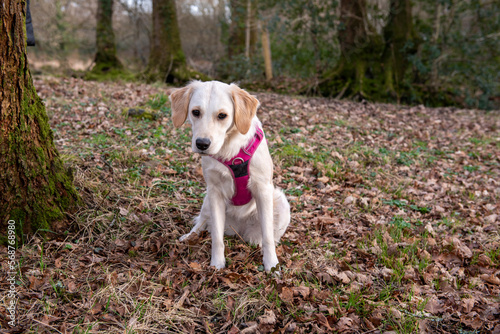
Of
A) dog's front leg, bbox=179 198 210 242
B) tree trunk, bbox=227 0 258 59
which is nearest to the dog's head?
dog's front leg, bbox=179 198 210 242

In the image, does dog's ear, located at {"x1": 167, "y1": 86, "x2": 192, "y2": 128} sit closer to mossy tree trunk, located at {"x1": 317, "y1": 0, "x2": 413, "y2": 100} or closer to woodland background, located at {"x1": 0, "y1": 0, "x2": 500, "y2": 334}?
woodland background, located at {"x1": 0, "y1": 0, "x2": 500, "y2": 334}

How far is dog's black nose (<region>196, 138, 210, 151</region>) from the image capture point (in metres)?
2.73

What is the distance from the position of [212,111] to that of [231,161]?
0.50 meters

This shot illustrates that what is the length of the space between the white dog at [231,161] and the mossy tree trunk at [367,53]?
840 centimetres

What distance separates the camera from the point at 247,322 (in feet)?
8.53

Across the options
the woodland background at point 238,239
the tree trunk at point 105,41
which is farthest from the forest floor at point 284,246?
the tree trunk at point 105,41

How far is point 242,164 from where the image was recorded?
3.14 meters

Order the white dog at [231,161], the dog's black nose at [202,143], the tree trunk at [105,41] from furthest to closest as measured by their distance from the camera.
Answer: the tree trunk at [105,41], the white dog at [231,161], the dog's black nose at [202,143]

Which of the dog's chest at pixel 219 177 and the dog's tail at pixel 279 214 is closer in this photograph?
the dog's chest at pixel 219 177

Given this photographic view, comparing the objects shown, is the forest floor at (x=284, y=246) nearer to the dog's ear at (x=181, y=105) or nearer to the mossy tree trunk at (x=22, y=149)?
the mossy tree trunk at (x=22, y=149)

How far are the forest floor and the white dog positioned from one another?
0.84ft

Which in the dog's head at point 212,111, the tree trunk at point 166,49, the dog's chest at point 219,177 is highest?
the tree trunk at point 166,49

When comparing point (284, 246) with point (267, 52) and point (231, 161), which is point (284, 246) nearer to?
point (231, 161)

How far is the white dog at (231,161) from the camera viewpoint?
2832 millimetres
